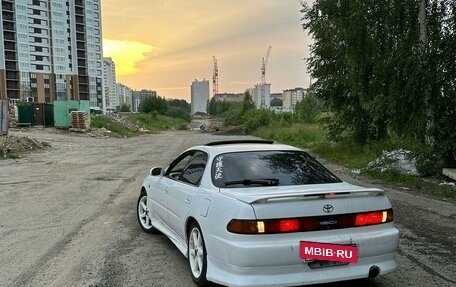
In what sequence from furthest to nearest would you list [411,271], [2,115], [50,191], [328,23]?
[2,115] → [328,23] → [50,191] → [411,271]

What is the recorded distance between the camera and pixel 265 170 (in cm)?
478

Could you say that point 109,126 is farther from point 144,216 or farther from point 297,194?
point 297,194

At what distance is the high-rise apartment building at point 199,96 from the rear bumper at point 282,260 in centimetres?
16780

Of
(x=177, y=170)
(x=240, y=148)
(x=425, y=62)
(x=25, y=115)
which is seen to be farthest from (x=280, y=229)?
(x=25, y=115)

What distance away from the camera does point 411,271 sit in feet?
15.6

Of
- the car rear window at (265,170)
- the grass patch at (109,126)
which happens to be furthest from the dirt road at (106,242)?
the grass patch at (109,126)

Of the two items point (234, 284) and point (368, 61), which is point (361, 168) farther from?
point (234, 284)

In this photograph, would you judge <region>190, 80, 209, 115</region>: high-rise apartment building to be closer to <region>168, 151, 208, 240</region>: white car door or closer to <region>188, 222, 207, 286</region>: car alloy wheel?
<region>168, 151, 208, 240</region>: white car door

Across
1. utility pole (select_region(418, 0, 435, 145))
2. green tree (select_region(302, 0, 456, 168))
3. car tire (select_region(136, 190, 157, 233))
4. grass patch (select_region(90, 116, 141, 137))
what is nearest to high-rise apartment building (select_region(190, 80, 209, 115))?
grass patch (select_region(90, 116, 141, 137))

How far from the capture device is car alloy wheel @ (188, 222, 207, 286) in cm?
420

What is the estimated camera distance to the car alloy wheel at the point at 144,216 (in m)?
6.48

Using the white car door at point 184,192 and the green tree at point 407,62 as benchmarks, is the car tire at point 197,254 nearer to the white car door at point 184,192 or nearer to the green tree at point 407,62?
the white car door at point 184,192

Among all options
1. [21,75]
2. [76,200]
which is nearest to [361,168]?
[76,200]

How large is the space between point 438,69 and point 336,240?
9.44m
